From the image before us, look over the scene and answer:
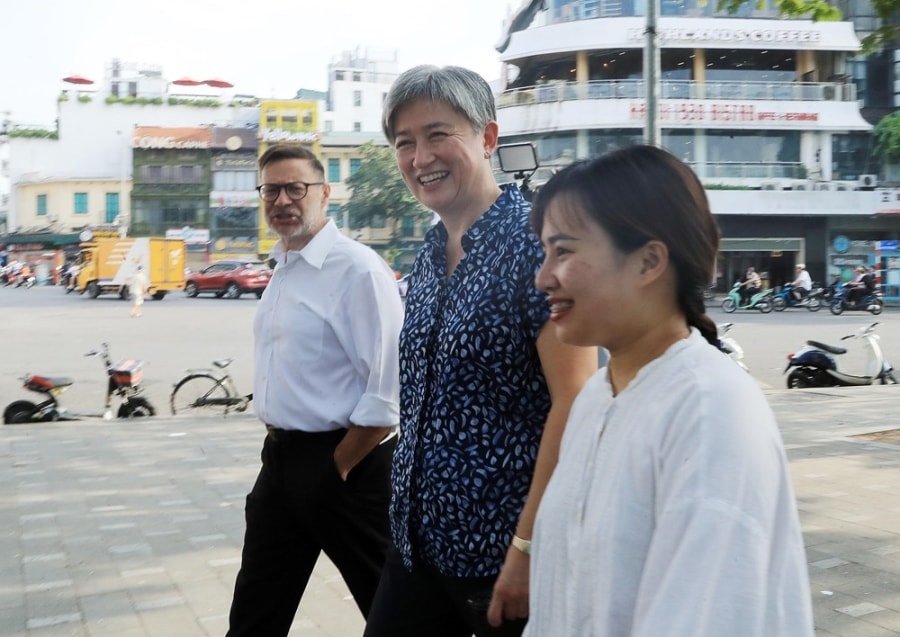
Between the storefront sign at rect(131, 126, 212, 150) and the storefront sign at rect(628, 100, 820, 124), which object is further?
the storefront sign at rect(131, 126, 212, 150)

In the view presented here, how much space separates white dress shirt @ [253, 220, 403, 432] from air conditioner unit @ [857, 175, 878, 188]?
3838 centimetres

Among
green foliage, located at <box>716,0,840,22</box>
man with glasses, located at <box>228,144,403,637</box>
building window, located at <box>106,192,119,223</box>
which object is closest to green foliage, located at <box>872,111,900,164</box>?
green foliage, located at <box>716,0,840,22</box>

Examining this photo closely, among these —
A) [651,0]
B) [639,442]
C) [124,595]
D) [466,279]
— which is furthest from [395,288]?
[651,0]

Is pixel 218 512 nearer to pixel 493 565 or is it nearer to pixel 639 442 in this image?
pixel 493 565

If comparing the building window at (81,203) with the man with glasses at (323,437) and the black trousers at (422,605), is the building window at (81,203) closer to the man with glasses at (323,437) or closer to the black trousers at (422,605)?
the man with glasses at (323,437)

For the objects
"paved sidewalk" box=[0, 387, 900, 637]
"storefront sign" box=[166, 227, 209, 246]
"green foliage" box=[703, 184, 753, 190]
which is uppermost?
"green foliage" box=[703, 184, 753, 190]

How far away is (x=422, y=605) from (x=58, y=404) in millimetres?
8620

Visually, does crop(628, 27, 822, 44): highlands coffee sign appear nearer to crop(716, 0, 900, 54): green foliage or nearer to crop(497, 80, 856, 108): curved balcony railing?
crop(497, 80, 856, 108): curved balcony railing

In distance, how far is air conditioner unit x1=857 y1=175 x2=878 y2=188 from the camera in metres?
37.6

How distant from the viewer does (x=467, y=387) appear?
1.93m

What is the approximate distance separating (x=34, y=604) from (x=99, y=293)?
34.0 meters

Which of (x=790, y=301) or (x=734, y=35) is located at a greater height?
(x=734, y=35)

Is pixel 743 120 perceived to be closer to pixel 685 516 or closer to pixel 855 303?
pixel 855 303

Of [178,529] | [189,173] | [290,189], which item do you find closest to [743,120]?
[189,173]
